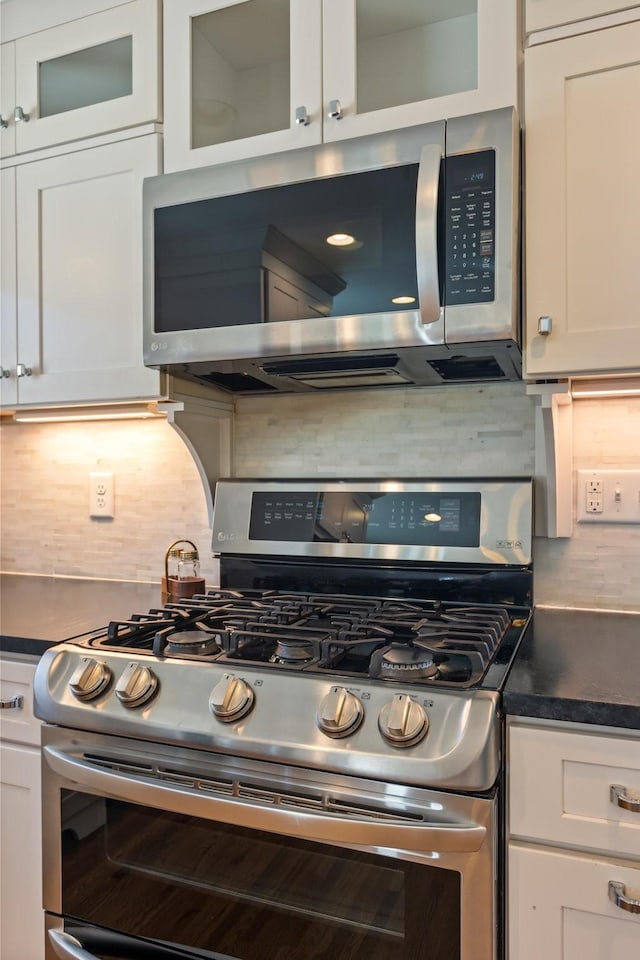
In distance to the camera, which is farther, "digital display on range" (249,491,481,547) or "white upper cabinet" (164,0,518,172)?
"digital display on range" (249,491,481,547)

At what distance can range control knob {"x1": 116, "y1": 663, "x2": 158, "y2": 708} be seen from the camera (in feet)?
3.67

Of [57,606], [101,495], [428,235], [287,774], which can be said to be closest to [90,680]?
[287,774]

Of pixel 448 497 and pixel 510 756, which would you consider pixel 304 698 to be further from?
pixel 448 497

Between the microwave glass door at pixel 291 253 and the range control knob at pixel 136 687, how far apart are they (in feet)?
2.28

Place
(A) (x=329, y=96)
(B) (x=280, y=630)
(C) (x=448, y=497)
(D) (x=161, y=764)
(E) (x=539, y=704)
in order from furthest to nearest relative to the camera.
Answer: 1. (C) (x=448, y=497)
2. (A) (x=329, y=96)
3. (B) (x=280, y=630)
4. (D) (x=161, y=764)
5. (E) (x=539, y=704)

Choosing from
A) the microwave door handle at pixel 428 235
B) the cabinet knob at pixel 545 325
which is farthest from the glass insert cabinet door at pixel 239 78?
the cabinet knob at pixel 545 325

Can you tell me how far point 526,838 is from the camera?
3.16 ft

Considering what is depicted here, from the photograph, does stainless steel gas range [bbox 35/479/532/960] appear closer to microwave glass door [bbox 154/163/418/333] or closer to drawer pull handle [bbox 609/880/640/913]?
drawer pull handle [bbox 609/880/640/913]

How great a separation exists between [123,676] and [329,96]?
3.79 feet

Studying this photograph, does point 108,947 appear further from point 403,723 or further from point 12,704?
point 403,723

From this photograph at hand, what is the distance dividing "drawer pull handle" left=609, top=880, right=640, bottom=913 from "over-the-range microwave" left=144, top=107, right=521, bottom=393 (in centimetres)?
84

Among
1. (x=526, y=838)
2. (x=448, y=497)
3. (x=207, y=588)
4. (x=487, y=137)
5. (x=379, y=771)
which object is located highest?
(x=487, y=137)

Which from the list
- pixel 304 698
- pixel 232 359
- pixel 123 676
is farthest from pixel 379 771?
pixel 232 359

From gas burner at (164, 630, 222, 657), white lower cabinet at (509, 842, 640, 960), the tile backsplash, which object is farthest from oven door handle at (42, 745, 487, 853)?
the tile backsplash
